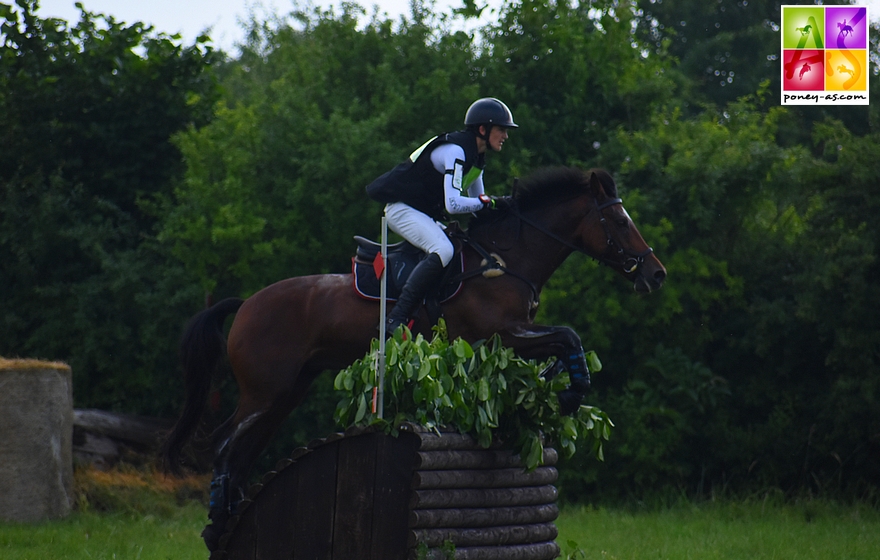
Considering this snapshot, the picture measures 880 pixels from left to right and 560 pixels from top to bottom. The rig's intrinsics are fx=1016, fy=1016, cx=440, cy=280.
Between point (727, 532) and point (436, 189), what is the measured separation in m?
3.68

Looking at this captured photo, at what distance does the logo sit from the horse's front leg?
17.6ft

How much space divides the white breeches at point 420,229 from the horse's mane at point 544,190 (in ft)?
1.10

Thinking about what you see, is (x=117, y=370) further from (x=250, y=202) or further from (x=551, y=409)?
(x=551, y=409)

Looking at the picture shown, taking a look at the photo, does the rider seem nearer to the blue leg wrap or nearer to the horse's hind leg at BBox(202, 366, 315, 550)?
the horse's hind leg at BBox(202, 366, 315, 550)

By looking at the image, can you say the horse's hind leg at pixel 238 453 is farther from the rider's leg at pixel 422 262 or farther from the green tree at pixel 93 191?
the green tree at pixel 93 191

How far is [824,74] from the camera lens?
10.3 metres

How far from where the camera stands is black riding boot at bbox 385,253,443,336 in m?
6.12

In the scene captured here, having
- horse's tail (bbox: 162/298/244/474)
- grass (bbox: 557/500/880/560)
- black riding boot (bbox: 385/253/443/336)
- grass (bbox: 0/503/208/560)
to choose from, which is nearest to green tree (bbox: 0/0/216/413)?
grass (bbox: 0/503/208/560)

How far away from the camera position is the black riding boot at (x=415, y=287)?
6.12 metres


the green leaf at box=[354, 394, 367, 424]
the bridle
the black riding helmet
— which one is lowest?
the green leaf at box=[354, 394, 367, 424]

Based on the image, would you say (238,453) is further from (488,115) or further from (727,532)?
(727,532)

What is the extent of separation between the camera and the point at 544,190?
6.52 m

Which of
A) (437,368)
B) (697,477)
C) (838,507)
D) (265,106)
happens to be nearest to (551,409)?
(437,368)

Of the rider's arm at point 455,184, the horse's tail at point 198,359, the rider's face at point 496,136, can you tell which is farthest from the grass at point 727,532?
the horse's tail at point 198,359
